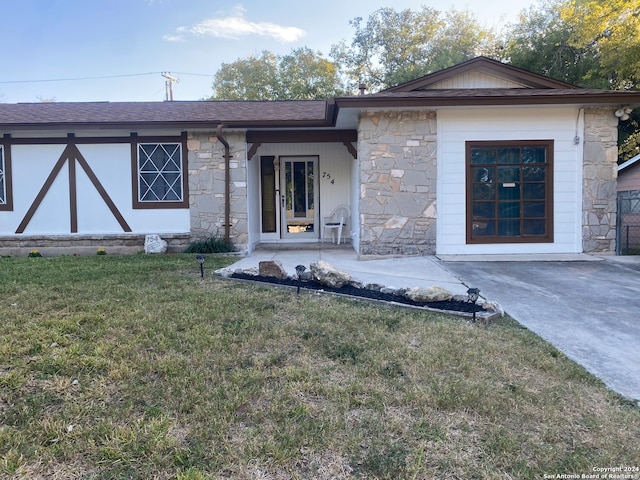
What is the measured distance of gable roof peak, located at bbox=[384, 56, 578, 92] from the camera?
26.6 feet

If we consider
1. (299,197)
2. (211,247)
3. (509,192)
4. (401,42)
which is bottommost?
(211,247)

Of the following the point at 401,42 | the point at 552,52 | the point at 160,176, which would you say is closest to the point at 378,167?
the point at 160,176

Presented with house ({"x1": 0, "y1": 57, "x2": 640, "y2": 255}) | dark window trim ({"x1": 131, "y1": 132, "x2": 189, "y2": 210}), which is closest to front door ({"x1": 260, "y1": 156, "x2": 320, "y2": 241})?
house ({"x1": 0, "y1": 57, "x2": 640, "y2": 255})

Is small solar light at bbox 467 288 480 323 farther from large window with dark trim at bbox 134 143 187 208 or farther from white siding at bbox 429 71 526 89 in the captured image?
large window with dark trim at bbox 134 143 187 208

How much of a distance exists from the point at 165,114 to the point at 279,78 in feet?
58.5

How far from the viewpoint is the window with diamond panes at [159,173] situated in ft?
28.9

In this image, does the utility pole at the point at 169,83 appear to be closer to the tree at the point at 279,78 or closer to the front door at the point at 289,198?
the tree at the point at 279,78

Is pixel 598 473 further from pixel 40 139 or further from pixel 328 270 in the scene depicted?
pixel 40 139

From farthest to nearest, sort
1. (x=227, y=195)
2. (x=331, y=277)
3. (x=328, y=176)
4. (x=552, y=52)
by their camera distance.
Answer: (x=552, y=52), (x=328, y=176), (x=227, y=195), (x=331, y=277)

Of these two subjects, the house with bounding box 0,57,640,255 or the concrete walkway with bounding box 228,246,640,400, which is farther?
the house with bounding box 0,57,640,255

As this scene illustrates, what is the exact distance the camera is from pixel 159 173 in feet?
29.1

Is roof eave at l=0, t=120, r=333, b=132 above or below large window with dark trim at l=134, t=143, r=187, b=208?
above

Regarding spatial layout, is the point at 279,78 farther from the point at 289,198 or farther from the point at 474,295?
the point at 474,295

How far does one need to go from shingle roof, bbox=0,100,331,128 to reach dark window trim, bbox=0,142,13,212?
649mm
